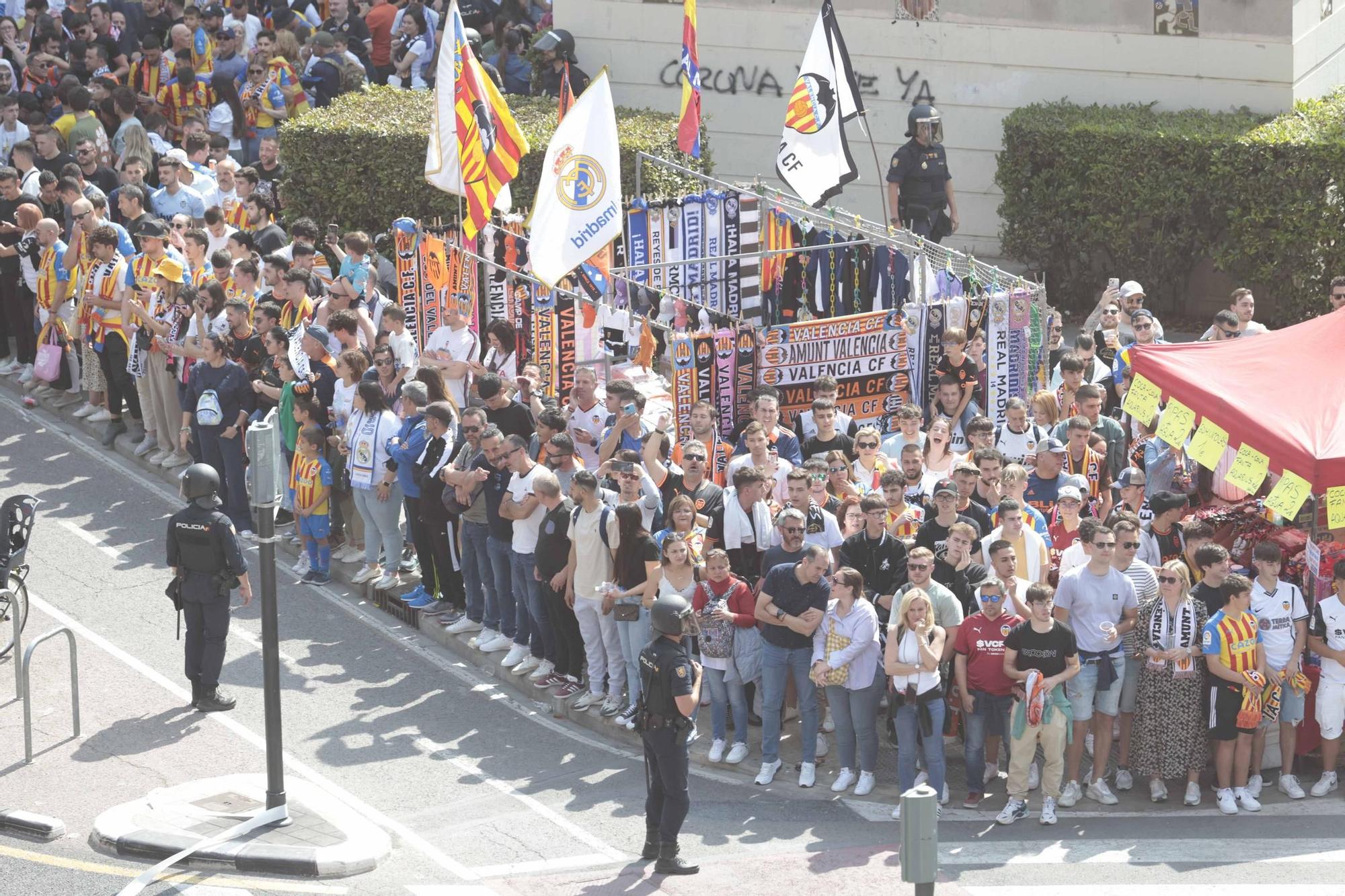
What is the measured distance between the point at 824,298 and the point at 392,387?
440 centimetres

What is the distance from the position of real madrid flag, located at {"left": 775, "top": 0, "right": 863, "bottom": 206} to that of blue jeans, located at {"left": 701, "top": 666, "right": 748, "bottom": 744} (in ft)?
21.3

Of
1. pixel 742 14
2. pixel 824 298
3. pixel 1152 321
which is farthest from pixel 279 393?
pixel 742 14

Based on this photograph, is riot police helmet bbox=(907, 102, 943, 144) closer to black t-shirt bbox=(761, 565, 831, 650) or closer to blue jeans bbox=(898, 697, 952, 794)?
black t-shirt bbox=(761, 565, 831, 650)

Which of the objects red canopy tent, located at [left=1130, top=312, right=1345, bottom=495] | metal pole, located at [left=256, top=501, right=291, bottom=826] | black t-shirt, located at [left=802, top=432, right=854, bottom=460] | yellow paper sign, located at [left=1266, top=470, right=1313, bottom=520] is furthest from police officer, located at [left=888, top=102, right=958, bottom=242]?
metal pole, located at [left=256, top=501, right=291, bottom=826]

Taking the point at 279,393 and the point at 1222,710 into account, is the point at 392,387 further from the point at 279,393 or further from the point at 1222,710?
the point at 1222,710

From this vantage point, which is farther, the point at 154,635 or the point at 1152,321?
the point at 1152,321

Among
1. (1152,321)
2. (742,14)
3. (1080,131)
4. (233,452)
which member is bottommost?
(233,452)

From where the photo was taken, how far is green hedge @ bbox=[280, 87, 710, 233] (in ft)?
64.7

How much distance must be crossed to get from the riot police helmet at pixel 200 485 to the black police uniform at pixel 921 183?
879 centimetres

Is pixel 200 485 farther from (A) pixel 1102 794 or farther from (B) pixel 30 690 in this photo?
(A) pixel 1102 794

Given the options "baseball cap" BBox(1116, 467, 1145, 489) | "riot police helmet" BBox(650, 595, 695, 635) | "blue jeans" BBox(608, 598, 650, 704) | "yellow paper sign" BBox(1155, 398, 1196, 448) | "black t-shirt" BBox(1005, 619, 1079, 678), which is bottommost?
"blue jeans" BBox(608, 598, 650, 704)

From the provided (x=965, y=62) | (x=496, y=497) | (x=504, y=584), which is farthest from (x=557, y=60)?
(x=504, y=584)

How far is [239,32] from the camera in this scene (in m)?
23.2

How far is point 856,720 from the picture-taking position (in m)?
11.4
